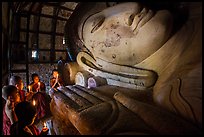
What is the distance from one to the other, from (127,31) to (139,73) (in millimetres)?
467

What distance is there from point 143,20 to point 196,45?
54 cm

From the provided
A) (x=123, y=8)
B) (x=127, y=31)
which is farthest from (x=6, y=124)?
(x=123, y=8)

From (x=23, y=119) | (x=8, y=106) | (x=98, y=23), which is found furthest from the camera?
(x=98, y=23)

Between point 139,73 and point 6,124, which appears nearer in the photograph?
point 6,124

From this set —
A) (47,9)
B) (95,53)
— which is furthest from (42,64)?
(95,53)

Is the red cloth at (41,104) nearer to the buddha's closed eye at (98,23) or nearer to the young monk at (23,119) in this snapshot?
the young monk at (23,119)

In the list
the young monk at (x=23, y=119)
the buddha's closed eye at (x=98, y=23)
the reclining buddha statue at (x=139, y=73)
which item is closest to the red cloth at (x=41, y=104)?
the reclining buddha statue at (x=139, y=73)

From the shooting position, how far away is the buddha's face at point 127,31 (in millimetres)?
1694

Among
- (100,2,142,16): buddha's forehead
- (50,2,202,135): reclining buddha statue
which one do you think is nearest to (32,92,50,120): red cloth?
(50,2,202,135): reclining buddha statue

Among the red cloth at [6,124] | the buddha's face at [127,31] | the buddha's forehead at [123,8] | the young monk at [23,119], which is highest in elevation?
the buddha's forehead at [123,8]

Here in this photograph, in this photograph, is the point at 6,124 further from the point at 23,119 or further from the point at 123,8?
the point at 123,8

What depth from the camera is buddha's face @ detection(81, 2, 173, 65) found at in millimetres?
1694

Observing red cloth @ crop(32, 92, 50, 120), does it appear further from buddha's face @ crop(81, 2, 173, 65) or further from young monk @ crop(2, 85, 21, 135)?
buddha's face @ crop(81, 2, 173, 65)

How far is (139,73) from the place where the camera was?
6.03 feet
